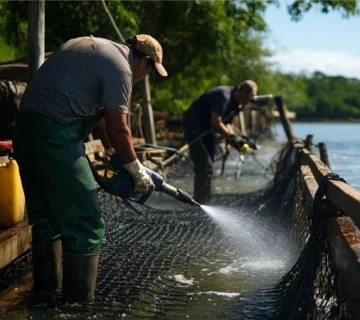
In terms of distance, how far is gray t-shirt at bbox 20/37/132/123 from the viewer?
14.1 ft

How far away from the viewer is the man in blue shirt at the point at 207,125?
30.9 feet

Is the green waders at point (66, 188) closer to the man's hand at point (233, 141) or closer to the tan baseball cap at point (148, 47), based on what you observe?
the tan baseball cap at point (148, 47)

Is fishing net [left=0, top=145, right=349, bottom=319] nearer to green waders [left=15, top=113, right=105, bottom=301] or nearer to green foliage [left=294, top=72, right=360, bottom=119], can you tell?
green waders [left=15, top=113, right=105, bottom=301]

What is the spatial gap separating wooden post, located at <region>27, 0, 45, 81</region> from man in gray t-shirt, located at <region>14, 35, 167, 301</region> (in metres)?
2.64

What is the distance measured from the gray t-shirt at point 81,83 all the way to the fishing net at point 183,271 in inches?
51.3

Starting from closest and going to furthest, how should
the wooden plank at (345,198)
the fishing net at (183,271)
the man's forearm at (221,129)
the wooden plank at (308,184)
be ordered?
the wooden plank at (345,198) → the fishing net at (183,271) → the wooden plank at (308,184) → the man's forearm at (221,129)

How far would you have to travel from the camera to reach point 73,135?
14.4 ft

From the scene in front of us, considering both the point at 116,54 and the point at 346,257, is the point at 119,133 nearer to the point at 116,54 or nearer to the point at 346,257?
the point at 116,54

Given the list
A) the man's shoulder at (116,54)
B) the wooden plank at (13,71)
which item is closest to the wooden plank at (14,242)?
the man's shoulder at (116,54)

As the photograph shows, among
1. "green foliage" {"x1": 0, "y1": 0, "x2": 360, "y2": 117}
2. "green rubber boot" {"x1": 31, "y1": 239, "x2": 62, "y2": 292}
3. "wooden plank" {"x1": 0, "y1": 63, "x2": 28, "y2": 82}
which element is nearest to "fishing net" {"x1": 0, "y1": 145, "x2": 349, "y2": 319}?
"green rubber boot" {"x1": 31, "y1": 239, "x2": 62, "y2": 292}

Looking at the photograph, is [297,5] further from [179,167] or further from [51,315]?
[51,315]

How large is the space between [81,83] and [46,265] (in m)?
1.36

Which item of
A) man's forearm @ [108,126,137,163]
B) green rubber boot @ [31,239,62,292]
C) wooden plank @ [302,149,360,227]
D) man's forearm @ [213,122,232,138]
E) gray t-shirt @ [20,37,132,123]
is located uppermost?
gray t-shirt @ [20,37,132,123]

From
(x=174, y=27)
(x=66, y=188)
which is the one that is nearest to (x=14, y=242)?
(x=66, y=188)
